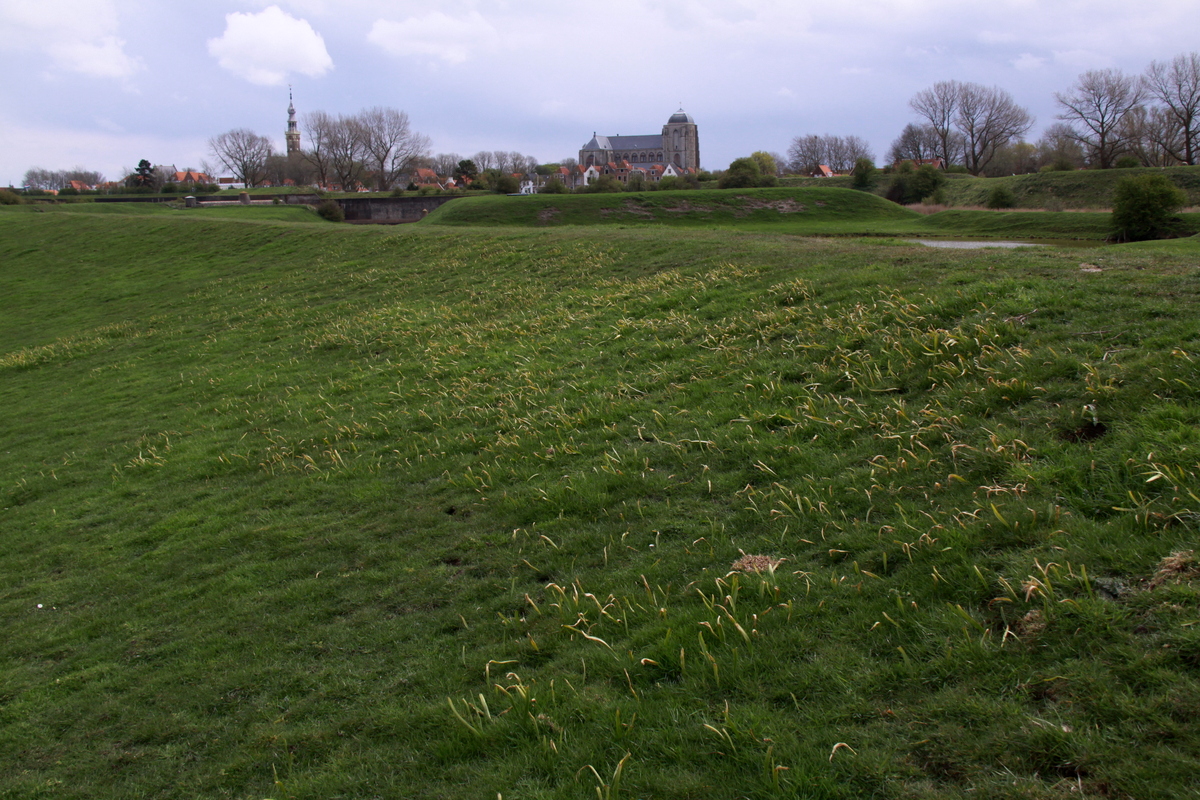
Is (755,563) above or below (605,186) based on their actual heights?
below

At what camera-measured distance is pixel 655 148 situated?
149375mm

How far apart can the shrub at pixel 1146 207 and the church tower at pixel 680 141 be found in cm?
12335

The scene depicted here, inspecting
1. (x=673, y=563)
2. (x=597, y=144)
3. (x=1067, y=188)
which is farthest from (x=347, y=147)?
(x=673, y=563)

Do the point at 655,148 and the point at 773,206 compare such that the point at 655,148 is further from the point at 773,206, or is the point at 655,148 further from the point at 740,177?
the point at 773,206

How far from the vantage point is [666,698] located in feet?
11.1

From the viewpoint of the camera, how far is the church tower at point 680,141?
14425 centimetres

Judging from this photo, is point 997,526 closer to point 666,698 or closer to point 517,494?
point 666,698

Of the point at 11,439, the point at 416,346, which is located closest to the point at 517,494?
the point at 416,346

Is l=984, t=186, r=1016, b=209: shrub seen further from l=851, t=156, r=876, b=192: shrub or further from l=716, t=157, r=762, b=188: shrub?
l=716, t=157, r=762, b=188: shrub

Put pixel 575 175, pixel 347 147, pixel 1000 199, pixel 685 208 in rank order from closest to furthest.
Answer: pixel 1000 199 < pixel 685 208 < pixel 347 147 < pixel 575 175

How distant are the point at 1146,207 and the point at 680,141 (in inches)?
5026

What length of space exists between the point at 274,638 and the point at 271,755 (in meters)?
1.40

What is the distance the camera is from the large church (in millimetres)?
144750

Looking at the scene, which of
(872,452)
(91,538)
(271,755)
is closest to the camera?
(271,755)
